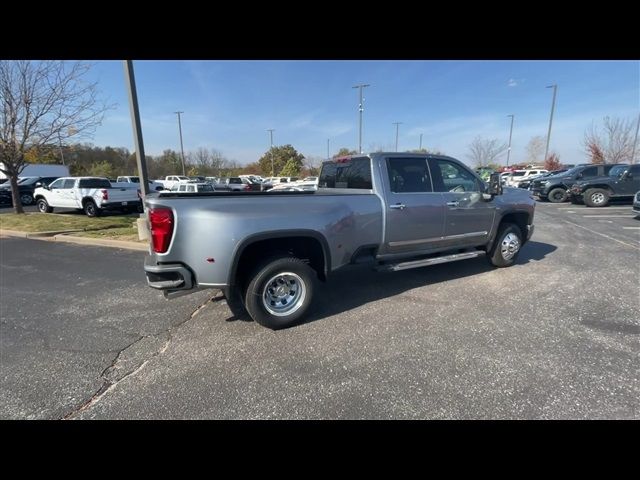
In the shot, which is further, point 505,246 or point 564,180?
point 564,180

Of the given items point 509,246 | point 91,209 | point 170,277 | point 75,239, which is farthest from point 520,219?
point 91,209

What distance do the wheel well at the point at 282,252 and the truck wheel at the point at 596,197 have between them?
1601 cm

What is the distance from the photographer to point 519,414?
2.18 metres

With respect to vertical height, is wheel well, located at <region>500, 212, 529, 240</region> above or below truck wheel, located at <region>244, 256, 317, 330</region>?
above

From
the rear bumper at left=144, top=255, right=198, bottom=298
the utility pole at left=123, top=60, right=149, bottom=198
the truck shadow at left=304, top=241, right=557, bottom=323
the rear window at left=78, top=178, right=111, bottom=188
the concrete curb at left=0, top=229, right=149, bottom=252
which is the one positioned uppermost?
the utility pole at left=123, top=60, right=149, bottom=198

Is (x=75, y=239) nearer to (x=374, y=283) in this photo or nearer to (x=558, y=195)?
(x=374, y=283)

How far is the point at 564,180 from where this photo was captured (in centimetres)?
1565

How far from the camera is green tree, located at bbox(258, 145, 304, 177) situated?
61.5 metres

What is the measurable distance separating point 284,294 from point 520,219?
4627 millimetres

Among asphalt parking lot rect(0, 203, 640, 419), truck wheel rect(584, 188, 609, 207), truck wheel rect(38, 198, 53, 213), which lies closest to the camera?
asphalt parking lot rect(0, 203, 640, 419)

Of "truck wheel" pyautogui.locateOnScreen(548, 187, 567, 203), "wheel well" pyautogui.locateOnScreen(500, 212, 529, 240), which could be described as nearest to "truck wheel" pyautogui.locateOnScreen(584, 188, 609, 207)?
"truck wheel" pyautogui.locateOnScreen(548, 187, 567, 203)

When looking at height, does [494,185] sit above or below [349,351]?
above

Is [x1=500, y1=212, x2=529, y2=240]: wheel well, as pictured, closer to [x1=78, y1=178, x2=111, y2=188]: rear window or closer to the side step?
the side step
